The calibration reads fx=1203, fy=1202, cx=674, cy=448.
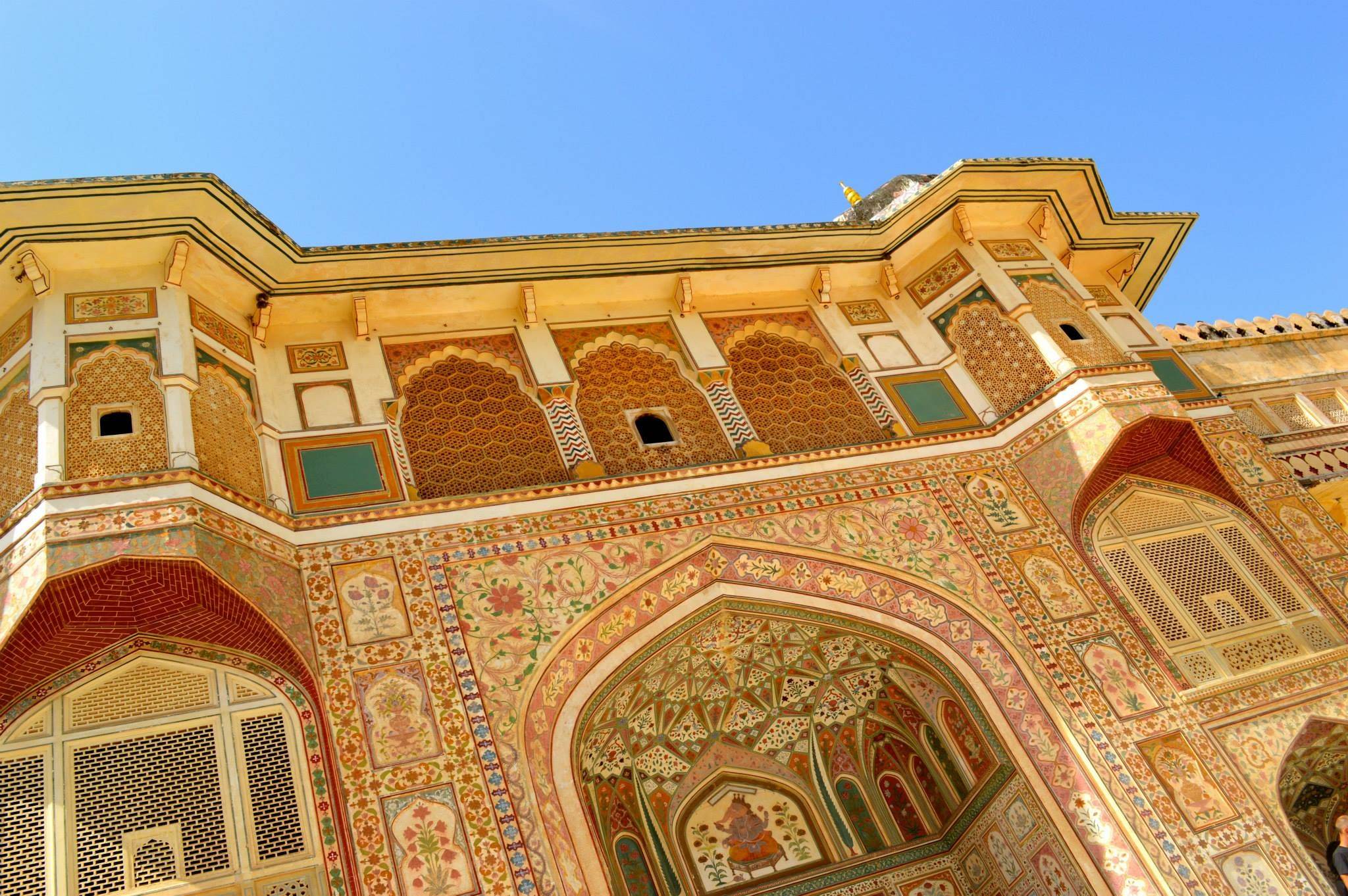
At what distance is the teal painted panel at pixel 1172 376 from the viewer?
952cm

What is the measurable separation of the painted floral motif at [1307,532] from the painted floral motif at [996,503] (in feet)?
6.64

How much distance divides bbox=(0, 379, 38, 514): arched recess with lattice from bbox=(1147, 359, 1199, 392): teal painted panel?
7811mm

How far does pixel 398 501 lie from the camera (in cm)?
733

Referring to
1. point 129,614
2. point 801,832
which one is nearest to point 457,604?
point 129,614

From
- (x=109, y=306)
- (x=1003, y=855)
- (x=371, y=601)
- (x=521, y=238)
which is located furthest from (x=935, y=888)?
(x=109, y=306)

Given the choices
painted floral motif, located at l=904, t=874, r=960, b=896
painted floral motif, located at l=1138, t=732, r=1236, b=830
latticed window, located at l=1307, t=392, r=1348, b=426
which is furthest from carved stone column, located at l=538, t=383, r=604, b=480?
latticed window, located at l=1307, t=392, r=1348, b=426

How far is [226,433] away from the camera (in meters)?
7.09

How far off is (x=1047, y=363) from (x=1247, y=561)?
1943 mm

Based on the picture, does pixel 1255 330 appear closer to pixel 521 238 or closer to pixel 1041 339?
pixel 1041 339

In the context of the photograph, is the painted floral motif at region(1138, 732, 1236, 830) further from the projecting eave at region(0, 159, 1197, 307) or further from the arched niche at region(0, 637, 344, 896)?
the arched niche at region(0, 637, 344, 896)

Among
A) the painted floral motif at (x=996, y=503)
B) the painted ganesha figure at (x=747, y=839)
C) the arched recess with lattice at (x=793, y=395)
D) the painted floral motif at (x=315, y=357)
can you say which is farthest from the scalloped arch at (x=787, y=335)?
the painted ganesha figure at (x=747, y=839)

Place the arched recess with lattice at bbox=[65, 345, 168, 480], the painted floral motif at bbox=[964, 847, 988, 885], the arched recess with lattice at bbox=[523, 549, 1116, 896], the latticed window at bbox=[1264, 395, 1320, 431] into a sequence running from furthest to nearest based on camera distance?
the latticed window at bbox=[1264, 395, 1320, 431] < the painted floral motif at bbox=[964, 847, 988, 885] < the arched recess with lattice at bbox=[523, 549, 1116, 896] < the arched recess with lattice at bbox=[65, 345, 168, 480]

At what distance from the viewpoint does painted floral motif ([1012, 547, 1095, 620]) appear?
7.73 meters

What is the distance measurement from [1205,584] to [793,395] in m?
3.14
